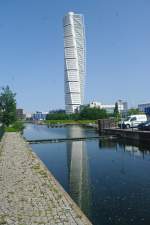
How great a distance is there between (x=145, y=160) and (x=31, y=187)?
50.9ft

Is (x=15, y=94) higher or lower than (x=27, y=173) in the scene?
higher

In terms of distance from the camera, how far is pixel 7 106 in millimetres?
71875

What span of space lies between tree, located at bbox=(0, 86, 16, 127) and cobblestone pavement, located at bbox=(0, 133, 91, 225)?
178 ft

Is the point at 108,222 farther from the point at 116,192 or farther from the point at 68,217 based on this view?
the point at 116,192

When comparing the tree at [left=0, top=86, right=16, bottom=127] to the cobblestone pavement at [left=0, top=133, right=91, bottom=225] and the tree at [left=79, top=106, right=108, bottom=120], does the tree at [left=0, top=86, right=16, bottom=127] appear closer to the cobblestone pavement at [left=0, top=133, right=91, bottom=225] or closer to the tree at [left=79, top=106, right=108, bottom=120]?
the cobblestone pavement at [left=0, top=133, right=91, bottom=225]

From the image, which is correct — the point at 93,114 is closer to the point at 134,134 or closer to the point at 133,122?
the point at 133,122

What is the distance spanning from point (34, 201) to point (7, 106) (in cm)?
6144

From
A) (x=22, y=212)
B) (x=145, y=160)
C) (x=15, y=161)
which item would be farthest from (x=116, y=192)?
(x=145, y=160)

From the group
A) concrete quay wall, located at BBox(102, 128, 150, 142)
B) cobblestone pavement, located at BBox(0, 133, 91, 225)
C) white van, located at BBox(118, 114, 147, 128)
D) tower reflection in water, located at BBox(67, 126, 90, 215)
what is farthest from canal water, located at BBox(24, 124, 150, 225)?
white van, located at BBox(118, 114, 147, 128)

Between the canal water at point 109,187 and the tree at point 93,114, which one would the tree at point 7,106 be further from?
the tree at point 93,114

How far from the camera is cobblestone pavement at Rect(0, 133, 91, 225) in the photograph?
32.6 ft

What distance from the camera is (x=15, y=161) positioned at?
23141 millimetres

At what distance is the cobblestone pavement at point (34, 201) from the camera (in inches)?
391

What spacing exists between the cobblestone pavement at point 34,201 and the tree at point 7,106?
178 ft
